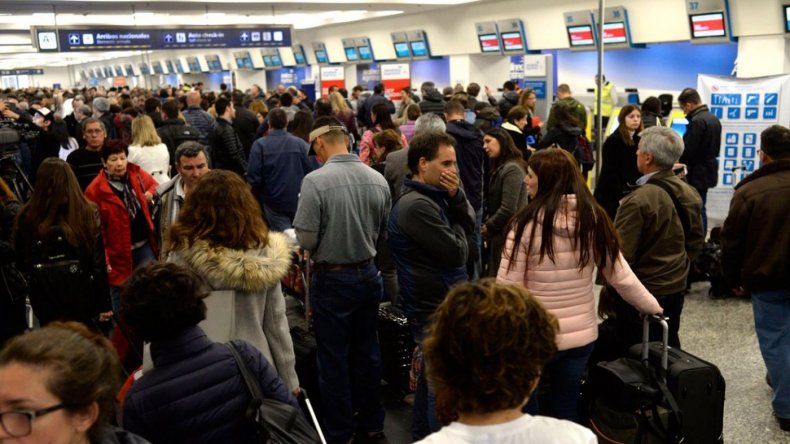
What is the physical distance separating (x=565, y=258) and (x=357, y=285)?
1083mm

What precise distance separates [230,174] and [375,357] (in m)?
1.41

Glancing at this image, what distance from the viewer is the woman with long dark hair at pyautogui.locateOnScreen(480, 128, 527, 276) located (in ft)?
16.9

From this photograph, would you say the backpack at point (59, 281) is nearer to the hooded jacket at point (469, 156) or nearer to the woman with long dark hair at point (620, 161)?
the hooded jacket at point (469, 156)

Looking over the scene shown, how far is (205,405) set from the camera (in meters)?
2.16

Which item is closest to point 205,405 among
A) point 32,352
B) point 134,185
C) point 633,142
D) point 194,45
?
point 32,352

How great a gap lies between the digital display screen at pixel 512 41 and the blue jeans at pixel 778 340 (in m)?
12.2

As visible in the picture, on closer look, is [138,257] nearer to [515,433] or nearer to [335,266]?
[335,266]

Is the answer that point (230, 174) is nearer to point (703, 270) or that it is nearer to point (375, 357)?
point (375, 357)

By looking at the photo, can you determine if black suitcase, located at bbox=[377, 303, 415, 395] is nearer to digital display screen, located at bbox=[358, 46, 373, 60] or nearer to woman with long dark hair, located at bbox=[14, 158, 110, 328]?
woman with long dark hair, located at bbox=[14, 158, 110, 328]

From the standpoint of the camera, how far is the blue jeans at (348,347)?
3.69 metres

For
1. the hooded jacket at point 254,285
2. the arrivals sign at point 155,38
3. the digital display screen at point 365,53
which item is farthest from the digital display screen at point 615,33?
the hooded jacket at point 254,285

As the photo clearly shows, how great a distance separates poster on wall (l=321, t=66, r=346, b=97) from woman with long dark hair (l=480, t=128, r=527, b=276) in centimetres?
1347

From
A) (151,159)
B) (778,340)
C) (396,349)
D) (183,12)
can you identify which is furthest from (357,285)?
(183,12)

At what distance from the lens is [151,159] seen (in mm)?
6504
